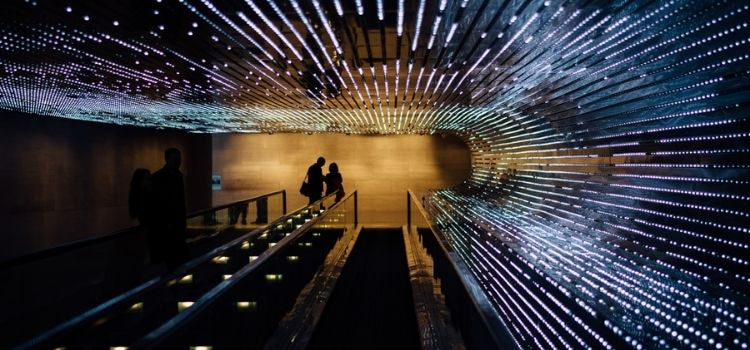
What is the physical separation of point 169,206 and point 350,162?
1059cm

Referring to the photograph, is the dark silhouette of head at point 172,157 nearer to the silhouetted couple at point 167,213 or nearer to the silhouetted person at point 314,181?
the silhouetted couple at point 167,213

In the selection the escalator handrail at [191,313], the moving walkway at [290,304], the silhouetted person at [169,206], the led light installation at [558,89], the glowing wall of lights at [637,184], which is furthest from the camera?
the silhouetted person at [169,206]

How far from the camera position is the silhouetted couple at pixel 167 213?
5543 mm

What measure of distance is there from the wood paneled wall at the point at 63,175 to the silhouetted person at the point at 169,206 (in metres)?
5.20

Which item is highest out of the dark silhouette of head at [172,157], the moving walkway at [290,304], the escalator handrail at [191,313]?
the dark silhouette of head at [172,157]

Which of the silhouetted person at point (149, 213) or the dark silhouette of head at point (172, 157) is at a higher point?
the dark silhouette of head at point (172, 157)

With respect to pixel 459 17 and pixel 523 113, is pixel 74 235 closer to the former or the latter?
pixel 523 113

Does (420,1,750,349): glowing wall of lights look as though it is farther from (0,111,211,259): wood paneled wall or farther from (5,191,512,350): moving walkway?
(0,111,211,259): wood paneled wall

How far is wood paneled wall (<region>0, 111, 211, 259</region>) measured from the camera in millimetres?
9422

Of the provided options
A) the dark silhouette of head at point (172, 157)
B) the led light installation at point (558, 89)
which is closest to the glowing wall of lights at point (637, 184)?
the led light installation at point (558, 89)

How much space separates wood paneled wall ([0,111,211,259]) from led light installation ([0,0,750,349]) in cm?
172

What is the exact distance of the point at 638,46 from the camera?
3959mm

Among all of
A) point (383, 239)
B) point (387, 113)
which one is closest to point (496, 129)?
point (387, 113)

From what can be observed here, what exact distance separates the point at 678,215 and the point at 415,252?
4.31m
